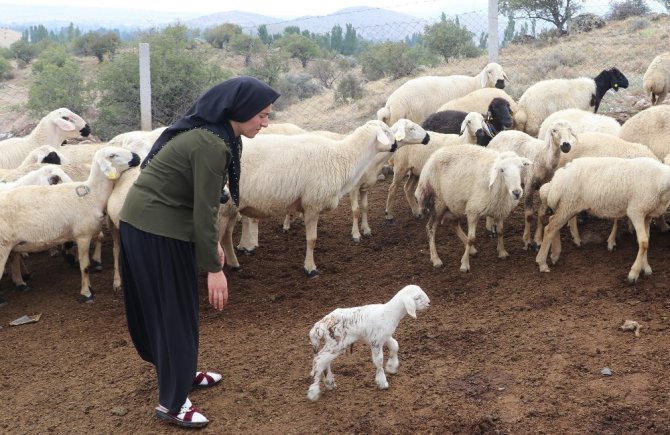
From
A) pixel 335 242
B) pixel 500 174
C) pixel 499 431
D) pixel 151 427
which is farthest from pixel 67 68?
pixel 499 431

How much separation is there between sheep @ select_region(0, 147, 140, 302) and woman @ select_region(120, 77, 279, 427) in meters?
3.22

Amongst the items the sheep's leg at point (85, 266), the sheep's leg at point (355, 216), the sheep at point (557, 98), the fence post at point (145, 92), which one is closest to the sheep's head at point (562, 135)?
the sheep's leg at point (355, 216)

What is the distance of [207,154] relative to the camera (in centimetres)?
414

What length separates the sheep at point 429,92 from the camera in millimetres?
12023

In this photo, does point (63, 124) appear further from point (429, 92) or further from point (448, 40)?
point (448, 40)

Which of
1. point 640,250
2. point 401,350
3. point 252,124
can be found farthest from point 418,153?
point 252,124

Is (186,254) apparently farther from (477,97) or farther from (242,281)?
(477,97)

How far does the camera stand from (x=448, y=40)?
23953 mm

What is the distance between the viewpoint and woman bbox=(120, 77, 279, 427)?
420 cm

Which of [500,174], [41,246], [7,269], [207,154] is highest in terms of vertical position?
[207,154]

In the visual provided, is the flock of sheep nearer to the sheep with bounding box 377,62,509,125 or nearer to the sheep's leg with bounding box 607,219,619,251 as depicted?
the sheep's leg with bounding box 607,219,619,251

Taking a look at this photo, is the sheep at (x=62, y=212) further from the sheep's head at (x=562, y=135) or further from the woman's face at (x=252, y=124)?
the sheep's head at (x=562, y=135)

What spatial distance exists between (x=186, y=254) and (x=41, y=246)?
12.4 ft

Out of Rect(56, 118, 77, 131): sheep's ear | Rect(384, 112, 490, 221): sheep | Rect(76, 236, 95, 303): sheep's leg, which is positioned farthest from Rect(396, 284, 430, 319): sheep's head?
Rect(56, 118, 77, 131): sheep's ear
